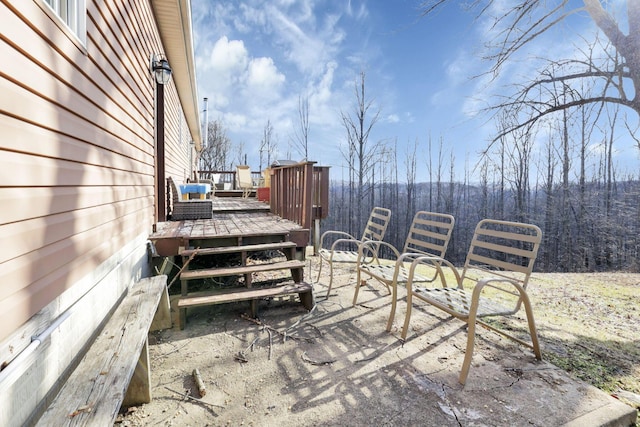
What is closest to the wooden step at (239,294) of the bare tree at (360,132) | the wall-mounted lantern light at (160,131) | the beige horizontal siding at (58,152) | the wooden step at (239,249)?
the wooden step at (239,249)

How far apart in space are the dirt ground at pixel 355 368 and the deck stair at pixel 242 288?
0.76 feet

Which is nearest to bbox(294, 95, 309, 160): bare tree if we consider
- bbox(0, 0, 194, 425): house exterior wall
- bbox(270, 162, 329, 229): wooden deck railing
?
bbox(270, 162, 329, 229): wooden deck railing

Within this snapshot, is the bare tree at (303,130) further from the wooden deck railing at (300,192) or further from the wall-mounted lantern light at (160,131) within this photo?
the wall-mounted lantern light at (160,131)

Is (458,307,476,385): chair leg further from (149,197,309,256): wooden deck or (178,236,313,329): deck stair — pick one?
(149,197,309,256): wooden deck

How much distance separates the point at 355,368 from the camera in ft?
6.86

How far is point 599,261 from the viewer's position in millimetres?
17297

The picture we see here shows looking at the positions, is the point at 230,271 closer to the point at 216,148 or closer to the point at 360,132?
the point at 360,132

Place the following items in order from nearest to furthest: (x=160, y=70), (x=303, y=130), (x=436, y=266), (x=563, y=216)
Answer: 1. (x=436, y=266)
2. (x=160, y=70)
3. (x=563, y=216)
4. (x=303, y=130)

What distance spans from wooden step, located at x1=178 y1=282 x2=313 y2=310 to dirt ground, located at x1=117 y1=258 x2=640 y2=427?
25 cm

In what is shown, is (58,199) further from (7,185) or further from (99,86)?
(99,86)

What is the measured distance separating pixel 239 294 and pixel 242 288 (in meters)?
0.19

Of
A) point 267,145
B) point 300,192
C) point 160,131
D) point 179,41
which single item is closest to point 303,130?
point 267,145

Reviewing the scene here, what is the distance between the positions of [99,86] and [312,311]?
2628 millimetres

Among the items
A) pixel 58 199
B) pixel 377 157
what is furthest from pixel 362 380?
pixel 377 157
